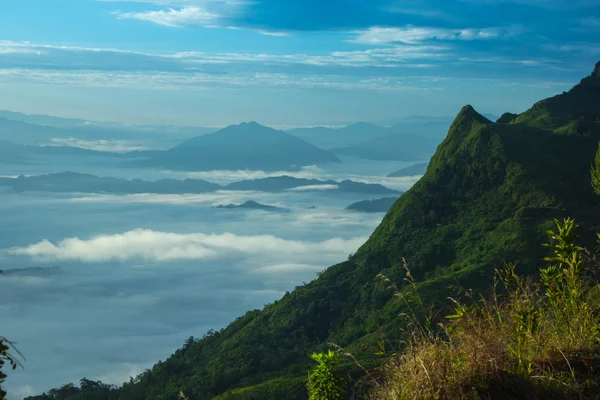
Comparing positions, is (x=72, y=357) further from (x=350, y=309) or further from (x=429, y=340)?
(x=429, y=340)

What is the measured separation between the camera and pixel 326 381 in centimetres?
768

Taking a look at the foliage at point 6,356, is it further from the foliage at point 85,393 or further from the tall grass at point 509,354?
the foliage at point 85,393

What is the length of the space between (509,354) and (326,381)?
85.9 inches

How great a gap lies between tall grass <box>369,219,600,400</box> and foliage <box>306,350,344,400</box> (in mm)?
→ 873

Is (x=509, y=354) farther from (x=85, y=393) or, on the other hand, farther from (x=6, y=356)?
(x=85, y=393)

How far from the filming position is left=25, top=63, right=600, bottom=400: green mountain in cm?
7294

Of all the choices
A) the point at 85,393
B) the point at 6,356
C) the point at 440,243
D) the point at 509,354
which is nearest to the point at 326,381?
the point at 509,354

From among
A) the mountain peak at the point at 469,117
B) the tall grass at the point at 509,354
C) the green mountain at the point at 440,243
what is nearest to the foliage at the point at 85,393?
the green mountain at the point at 440,243

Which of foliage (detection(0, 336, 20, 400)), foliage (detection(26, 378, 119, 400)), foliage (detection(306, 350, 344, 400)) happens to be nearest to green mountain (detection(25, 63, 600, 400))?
foliage (detection(26, 378, 119, 400))

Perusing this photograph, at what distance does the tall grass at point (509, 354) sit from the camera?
6.51m

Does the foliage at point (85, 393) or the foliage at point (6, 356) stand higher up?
the foliage at point (6, 356)

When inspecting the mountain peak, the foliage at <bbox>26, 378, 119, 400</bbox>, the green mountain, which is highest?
the mountain peak

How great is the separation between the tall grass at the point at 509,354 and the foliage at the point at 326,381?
0.87 metres

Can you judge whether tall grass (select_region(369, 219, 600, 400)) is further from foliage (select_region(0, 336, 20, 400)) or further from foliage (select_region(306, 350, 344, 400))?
foliage (select_region(0, 336, 20, 400))
